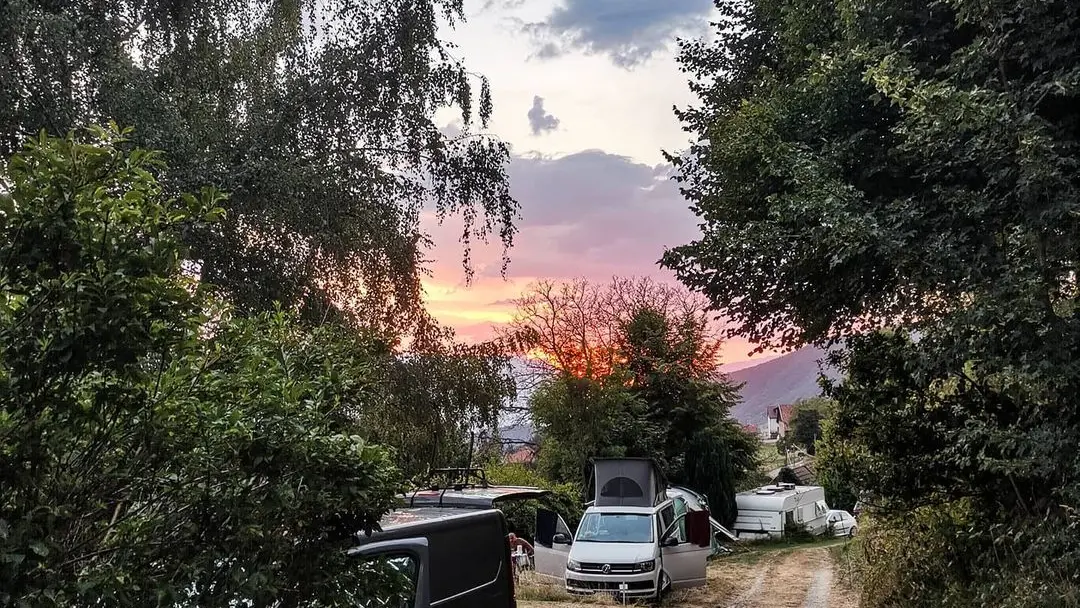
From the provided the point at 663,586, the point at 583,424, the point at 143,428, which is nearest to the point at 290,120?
the point at 143,428

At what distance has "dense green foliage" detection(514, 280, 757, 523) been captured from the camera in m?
27.0

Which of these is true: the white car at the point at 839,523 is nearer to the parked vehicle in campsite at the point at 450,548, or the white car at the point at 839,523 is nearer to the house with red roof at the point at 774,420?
the parked vehicle in campsite at the point at 450,548

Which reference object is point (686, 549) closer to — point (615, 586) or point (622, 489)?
point (615, 586)

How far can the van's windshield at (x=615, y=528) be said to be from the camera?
14797mm

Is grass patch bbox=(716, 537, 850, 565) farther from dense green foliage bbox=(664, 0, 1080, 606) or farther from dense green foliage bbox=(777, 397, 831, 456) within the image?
dense green foliage bbox=(777, 397, 831, 456)

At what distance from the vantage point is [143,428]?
2.56m

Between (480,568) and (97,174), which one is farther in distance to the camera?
(480,568)

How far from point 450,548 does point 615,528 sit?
1041cm

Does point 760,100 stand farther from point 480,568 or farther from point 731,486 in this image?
point 731,486

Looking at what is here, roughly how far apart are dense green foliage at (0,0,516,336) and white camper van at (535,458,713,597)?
19.6 ft

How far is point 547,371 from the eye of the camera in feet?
91.4

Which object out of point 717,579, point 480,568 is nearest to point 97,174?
point 480,568

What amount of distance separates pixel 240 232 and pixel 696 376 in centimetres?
2453

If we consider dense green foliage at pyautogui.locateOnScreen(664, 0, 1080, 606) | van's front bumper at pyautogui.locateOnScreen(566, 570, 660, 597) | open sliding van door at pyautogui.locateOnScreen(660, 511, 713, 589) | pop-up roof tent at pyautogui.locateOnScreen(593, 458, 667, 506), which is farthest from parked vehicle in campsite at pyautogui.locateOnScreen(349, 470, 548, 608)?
pop-up roof tent at pyautogui.locateOnScreen(593, 458, 667, 506)
